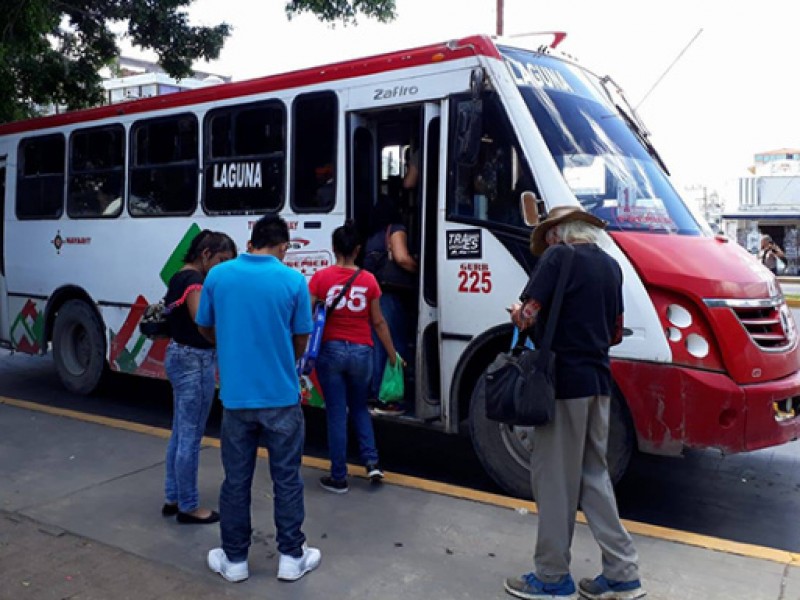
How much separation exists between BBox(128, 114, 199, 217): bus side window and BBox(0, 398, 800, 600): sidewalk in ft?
9.04

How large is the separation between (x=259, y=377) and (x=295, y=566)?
0.97 meters

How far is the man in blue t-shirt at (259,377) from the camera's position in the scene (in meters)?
3.90

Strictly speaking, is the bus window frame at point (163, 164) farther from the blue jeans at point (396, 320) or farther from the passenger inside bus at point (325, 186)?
the blue jeans at point (396, 320)

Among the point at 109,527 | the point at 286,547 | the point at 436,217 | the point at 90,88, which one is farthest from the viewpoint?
the point at 90,88

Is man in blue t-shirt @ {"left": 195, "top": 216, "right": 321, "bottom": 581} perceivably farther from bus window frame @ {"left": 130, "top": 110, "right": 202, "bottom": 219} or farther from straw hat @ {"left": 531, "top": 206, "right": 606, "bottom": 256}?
bus window frame @ {"left": 130, "top": 110, "right": 202, "bottom": 219}

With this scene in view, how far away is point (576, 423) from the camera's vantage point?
3.75 metres

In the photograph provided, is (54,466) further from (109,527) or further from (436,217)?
(436,217)

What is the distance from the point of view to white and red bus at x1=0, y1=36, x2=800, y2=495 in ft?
15.5

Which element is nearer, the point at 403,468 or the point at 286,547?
the point at 286,547

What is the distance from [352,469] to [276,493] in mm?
1838

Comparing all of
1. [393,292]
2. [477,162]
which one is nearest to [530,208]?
[477,162]

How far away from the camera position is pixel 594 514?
12.6 feet

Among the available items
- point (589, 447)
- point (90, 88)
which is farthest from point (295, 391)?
point (90, 88)

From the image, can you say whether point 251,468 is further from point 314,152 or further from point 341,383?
point 314,152
